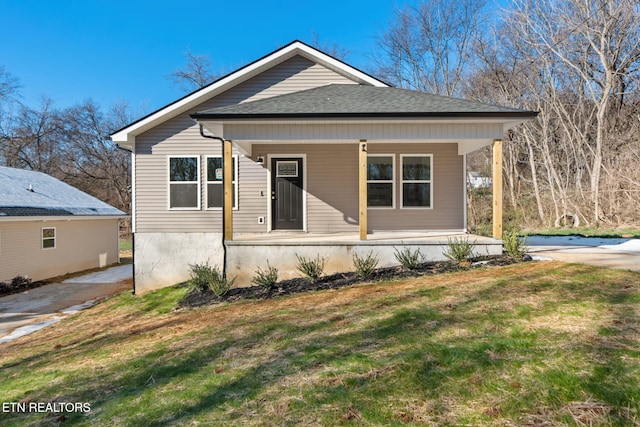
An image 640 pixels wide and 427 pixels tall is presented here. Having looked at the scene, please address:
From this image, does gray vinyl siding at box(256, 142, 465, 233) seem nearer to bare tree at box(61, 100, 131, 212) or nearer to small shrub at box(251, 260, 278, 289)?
small shrub at box(251, 260, 278, 289)

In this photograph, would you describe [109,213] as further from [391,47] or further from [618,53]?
[618,53]

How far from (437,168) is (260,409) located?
826cm

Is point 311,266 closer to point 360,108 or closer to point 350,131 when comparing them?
point 350,131

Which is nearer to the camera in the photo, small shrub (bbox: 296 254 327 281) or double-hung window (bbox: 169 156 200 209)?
small shrub (bbox: 296 254 327 281)

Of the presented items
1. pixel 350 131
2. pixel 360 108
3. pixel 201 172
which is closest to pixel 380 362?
pixel 350 131

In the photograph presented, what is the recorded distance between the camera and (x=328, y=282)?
6.60 meters

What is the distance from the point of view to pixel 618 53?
15289 millimetres

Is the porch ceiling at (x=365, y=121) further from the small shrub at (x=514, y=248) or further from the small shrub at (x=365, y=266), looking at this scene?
the small shrub at (x=365, y=266)

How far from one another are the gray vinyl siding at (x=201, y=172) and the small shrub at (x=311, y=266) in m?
3.00

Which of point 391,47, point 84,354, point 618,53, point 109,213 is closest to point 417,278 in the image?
point 84,354

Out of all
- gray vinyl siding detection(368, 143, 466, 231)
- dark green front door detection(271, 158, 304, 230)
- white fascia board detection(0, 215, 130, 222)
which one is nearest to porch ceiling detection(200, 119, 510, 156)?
gray vinyl siding detection(368, 143, 466, 231)

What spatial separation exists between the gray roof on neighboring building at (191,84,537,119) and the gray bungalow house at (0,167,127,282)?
11.1 meters

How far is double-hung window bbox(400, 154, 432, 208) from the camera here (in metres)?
9.57

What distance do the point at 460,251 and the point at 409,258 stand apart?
3.16 feet
